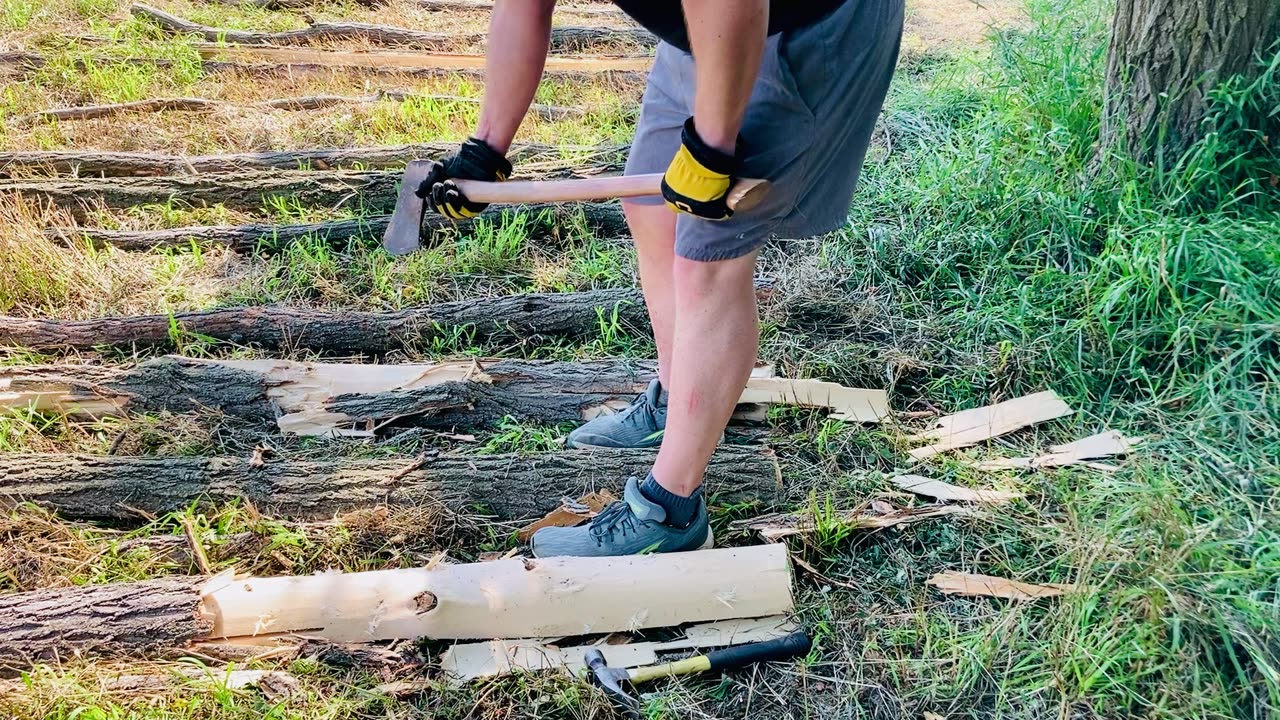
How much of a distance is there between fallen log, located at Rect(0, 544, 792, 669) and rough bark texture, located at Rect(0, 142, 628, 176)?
8.69ft

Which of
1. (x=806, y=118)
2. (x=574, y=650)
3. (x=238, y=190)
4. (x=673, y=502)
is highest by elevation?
(x=806, y=118)

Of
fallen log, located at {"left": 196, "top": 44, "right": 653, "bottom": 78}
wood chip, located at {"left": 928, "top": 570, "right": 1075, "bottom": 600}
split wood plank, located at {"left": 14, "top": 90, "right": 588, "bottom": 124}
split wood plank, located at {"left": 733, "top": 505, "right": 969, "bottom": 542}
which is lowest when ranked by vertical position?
wood chip, located at {"left": 928, "top": 570, "right": 1075, "bottom": 600}

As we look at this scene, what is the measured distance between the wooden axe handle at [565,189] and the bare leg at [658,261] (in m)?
0.15

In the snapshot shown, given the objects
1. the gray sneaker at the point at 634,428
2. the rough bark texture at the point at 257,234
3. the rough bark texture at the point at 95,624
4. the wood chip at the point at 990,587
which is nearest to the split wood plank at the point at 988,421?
the wood chip at the point at 990,587

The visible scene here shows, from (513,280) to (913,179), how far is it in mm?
1888

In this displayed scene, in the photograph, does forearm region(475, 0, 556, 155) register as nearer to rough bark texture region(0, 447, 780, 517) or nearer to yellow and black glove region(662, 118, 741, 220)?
yellow and black glove region(662, 118, 741, 220)

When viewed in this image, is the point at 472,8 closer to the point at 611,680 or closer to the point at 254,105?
the point at 254,105

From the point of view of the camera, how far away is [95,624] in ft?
6.41

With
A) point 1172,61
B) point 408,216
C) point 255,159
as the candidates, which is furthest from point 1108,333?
point 255,159

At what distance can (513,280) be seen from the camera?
3.67m

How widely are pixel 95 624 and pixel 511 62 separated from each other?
1683 millimetres

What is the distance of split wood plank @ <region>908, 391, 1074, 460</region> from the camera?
103 inches

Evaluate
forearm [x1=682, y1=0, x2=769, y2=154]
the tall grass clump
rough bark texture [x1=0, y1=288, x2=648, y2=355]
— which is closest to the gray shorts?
forearm [x1=682, y1=0, x2=769, y2=154]

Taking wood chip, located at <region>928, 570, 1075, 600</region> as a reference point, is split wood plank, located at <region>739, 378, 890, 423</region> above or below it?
above
